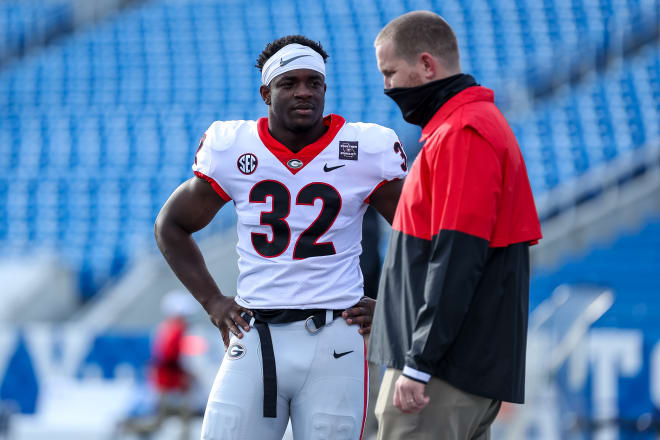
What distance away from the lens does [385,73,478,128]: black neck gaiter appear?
3088mm

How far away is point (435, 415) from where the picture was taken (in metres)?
3.00

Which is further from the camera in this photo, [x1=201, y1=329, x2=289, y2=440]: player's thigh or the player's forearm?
the player's forearm

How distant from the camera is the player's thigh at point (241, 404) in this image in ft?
10.7

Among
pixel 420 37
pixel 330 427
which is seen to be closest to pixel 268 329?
pixel 330 427

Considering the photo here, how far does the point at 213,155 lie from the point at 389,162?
58 cm

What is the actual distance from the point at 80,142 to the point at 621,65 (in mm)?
7850

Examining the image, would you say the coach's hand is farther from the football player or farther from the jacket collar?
the jacket collar

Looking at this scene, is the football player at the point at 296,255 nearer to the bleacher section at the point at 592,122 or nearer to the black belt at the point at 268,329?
the black belt at the point at 268,329

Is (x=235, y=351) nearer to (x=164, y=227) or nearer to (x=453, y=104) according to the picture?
(x=164, y=227)

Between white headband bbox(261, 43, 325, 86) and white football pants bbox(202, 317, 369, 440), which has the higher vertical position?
white headband bbox(261, 43, 325, 86)

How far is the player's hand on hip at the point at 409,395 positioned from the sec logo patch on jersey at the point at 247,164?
0.88m

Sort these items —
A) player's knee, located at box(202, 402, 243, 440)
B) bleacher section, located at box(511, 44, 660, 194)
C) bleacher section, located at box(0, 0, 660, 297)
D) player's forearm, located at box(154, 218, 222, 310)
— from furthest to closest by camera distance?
bleacher section, located at box(0, 0, 660, 297) < bleacher section, located at box(511, 44, 660, 194) < player's forearm, located at box(154, 218, 222, 310) < player's knee, located at box(202, 402, 243, 440)

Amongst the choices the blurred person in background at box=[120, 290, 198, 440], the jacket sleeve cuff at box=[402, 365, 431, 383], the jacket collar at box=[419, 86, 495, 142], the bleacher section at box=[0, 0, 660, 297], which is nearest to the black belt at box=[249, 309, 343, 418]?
the jacket sleeve cuff at box=[402, 365, 431, 383]

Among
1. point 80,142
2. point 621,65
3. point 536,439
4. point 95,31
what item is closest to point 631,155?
point 621,65
